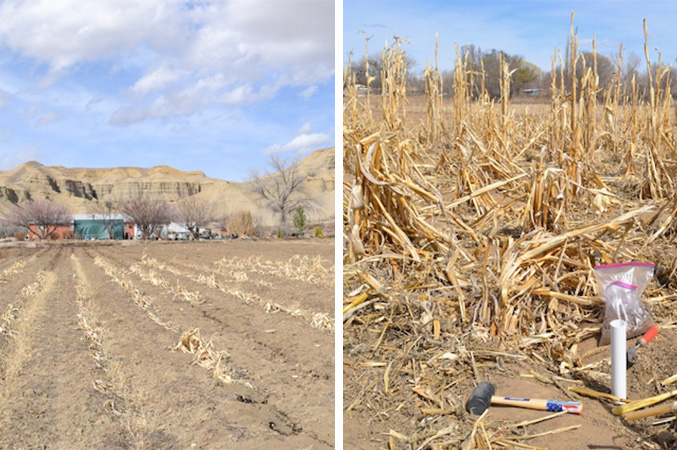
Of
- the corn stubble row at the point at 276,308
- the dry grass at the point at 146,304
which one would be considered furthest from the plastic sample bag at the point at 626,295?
the dry grass at the point at 146,304

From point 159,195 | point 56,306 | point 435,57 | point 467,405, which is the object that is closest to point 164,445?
point 467,405

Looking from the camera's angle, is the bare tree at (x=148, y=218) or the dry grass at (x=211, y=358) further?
the bare tree at (x=148, y=218)

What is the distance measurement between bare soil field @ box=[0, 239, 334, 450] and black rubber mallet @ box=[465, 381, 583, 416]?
5.00 ft

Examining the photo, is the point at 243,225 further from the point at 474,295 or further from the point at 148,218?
the point at 474,295

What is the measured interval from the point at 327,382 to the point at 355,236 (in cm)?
206

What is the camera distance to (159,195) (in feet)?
293

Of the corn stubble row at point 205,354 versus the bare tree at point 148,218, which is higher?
the bare tree at point 148,218

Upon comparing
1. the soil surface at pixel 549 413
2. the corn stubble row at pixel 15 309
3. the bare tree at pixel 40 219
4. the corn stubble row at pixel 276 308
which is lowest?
the corn stubble row at pixel 15 309

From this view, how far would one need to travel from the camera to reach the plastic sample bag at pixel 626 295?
231cm

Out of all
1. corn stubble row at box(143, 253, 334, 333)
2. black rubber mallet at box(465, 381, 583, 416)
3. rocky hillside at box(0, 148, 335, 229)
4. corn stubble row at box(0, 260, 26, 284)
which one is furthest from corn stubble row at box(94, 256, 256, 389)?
rocky hillside at box(0, 148, 335, 229)

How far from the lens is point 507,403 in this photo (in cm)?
192

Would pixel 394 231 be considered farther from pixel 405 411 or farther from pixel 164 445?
pixel 164 445

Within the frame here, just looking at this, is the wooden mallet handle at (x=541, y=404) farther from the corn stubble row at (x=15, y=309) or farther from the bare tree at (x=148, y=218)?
the bare tree at (x=148, y=218)

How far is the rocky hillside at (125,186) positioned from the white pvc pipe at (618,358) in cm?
6954
